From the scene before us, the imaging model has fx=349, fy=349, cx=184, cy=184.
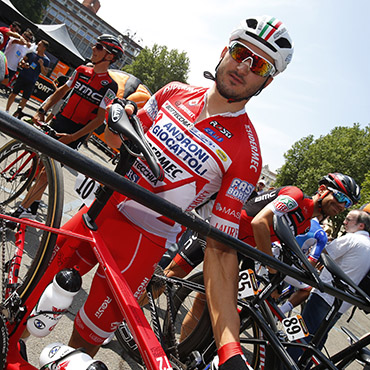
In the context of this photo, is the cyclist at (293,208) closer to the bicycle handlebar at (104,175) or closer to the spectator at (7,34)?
the bicycle handlebar at (104,175)

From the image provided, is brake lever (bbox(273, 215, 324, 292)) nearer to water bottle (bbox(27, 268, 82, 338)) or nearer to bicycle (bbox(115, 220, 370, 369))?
bicycle (bbox(115, 220, 370, 369))

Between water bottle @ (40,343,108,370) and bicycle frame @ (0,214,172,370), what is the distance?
180 mm

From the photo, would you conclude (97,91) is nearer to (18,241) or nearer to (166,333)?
(18,241)

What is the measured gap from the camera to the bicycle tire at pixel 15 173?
316 cm

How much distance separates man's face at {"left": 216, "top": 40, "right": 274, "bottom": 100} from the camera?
1.94 metres

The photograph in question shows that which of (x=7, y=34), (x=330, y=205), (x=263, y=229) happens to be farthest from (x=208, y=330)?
(x=7, y=34)

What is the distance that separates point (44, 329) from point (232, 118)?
144 centimetres

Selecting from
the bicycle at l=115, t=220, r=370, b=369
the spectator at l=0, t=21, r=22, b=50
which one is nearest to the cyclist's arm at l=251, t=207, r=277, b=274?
the bicycle at l=115, t=220, r=370, b=369

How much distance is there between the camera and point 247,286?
7.68 feet

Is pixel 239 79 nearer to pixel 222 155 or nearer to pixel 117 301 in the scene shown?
pixel 222 155

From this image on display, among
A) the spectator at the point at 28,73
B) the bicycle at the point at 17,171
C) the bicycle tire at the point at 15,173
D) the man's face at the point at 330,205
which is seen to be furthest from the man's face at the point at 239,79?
the spectator at the point at 28,73

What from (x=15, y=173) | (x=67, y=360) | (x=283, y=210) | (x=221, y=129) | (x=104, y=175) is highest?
(x=221, y=129)

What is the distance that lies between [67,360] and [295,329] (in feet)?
5.50

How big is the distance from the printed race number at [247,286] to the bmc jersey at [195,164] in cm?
67
